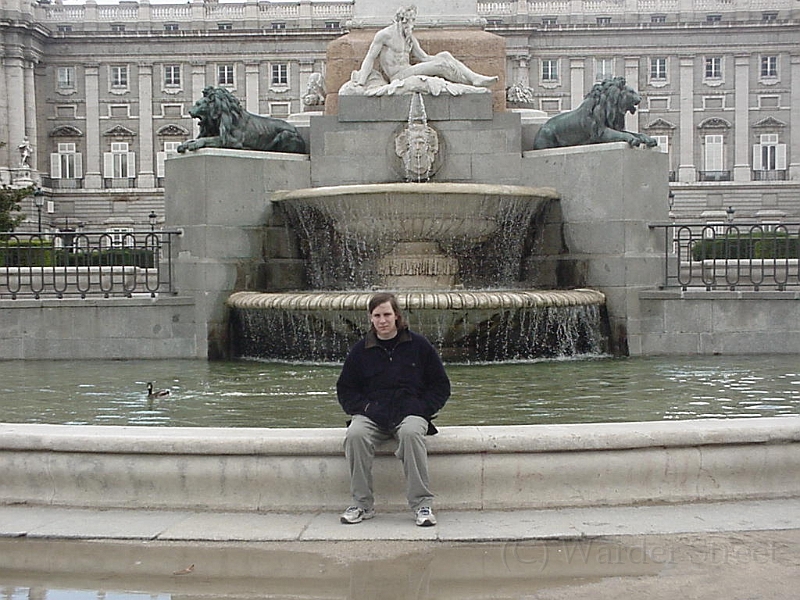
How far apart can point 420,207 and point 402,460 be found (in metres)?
7.05

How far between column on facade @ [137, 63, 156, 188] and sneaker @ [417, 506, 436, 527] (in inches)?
3175

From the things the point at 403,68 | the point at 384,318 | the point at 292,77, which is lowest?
the point at 384,318

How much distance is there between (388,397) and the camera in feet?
18.0

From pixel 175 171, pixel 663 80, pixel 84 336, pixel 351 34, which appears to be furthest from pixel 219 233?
pixel 663 80

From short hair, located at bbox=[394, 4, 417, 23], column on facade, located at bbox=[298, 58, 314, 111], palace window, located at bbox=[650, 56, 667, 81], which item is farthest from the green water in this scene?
palace window, located at bbox=[650, 56, 667, 81]

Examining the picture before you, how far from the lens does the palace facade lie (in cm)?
8181

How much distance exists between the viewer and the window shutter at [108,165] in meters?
84.1

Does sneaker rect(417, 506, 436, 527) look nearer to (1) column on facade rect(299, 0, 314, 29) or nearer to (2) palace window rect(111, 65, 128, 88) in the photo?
(1) column on facade rect(299, 0, 314, 29)

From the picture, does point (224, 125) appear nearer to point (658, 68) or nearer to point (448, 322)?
point (448, 322)

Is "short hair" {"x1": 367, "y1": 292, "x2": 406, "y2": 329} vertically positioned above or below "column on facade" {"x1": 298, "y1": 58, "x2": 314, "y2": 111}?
below

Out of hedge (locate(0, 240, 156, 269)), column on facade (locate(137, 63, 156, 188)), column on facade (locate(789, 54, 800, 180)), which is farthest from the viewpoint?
column on facade (locate(137, 63, 156, 188))

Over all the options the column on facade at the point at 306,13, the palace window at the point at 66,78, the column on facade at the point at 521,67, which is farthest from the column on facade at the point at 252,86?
the column on facade at the point at 521,67

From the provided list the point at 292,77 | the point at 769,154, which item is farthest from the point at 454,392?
the point at 769,154

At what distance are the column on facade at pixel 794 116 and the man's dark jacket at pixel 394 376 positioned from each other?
80.9 m
